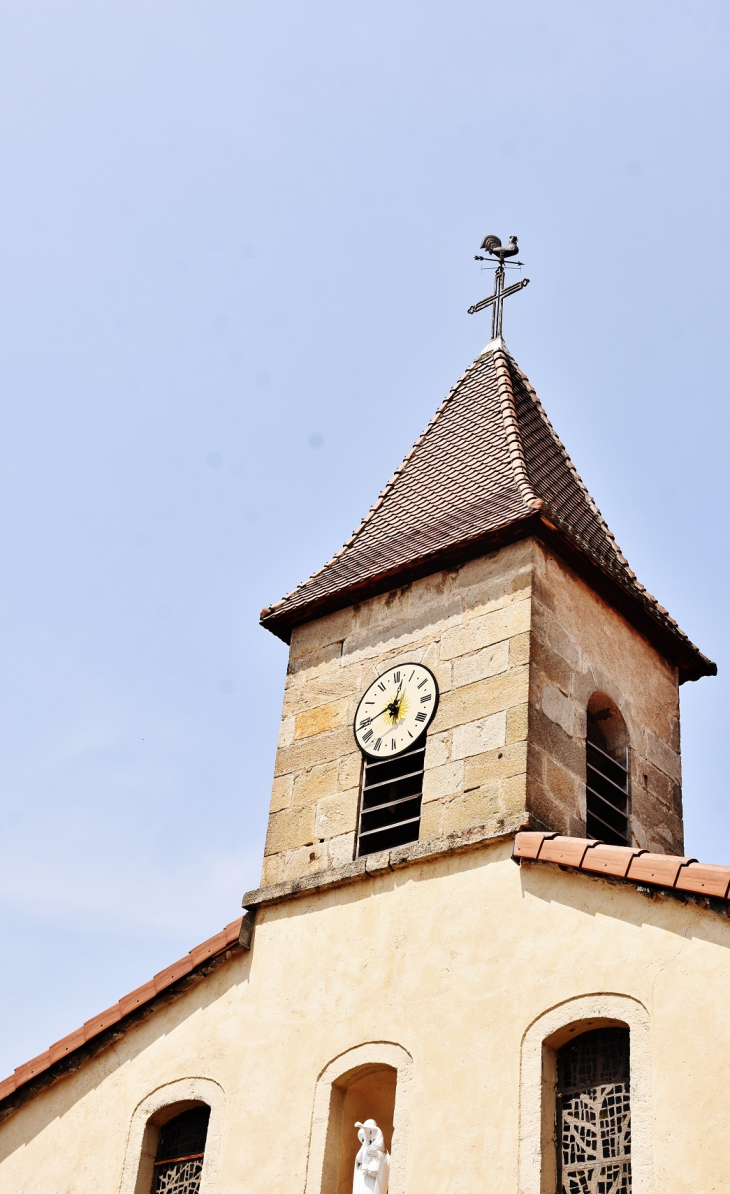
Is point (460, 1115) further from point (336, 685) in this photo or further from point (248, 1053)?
point (336, 685)

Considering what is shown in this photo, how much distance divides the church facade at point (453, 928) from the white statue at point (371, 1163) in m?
0.02

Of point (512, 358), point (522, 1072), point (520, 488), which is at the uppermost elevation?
point (512, 358)

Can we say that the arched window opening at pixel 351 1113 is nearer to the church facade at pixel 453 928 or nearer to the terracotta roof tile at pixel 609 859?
the church facade at pixel 453 928

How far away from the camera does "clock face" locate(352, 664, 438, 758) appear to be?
1217 centimetres

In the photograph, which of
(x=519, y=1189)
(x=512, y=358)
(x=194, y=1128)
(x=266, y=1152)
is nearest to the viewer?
(x=519, y=1189)

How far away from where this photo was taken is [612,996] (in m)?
9.47

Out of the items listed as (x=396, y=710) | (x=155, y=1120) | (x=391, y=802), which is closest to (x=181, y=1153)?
(x=155, y=1120)

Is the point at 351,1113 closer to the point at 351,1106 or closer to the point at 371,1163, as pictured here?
the point at 351,1106

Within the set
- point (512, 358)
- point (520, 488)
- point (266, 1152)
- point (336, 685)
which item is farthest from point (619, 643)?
point (266, 1152)

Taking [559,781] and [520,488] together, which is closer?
[559,781]

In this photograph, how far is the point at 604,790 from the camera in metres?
12.4

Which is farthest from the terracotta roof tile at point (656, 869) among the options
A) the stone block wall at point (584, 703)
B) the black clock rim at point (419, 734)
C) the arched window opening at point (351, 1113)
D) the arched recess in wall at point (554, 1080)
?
the black clock rim at point (419, 734)

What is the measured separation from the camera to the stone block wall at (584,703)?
1142cm

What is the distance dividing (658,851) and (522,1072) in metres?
3.22
